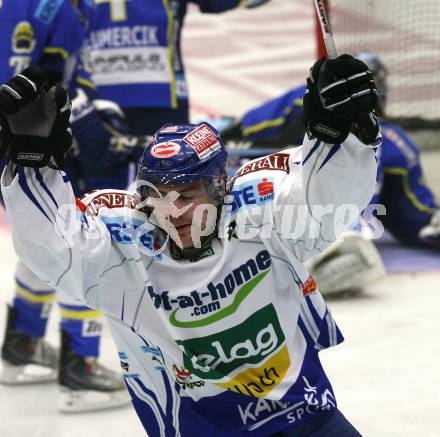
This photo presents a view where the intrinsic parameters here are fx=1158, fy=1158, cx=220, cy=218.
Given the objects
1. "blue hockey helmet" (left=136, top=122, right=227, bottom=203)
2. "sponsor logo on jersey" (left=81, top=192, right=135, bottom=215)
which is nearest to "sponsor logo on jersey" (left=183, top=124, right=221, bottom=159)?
"blue hockey helmet" (left=136, top=122, right=227, bottom=203)

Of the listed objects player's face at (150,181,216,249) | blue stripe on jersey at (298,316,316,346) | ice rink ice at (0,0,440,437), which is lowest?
ice rink ice at (0,0,440,437)

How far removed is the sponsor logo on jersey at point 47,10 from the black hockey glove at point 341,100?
1965 mm

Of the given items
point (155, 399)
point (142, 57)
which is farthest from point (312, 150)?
point (142, 57)

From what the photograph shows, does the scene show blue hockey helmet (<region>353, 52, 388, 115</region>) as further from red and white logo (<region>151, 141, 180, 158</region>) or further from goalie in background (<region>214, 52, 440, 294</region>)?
red and white logo (<region>151, 141, 180, 158</region>)

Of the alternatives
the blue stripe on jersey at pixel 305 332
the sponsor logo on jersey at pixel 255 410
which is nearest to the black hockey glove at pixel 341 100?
the blue stripe on jersey at pixel 305 332

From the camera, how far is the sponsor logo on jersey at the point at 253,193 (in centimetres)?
247

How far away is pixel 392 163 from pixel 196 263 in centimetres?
308

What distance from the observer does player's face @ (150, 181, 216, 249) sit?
245 cm

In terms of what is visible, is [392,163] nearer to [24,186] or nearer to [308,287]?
[308,287]

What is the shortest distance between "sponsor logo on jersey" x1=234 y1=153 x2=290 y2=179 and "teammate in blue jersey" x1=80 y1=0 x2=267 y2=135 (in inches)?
94.8

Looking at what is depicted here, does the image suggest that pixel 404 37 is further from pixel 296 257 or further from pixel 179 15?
pixel 296 257

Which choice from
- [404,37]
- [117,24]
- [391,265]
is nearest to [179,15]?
[117,24]

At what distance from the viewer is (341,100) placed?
7.00 ft

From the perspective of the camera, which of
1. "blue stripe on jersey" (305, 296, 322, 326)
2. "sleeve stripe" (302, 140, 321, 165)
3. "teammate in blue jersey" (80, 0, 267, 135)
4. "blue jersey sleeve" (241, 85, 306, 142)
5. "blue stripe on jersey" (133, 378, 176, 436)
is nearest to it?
"sleeve stripe" (302, 140, 321, 165)
